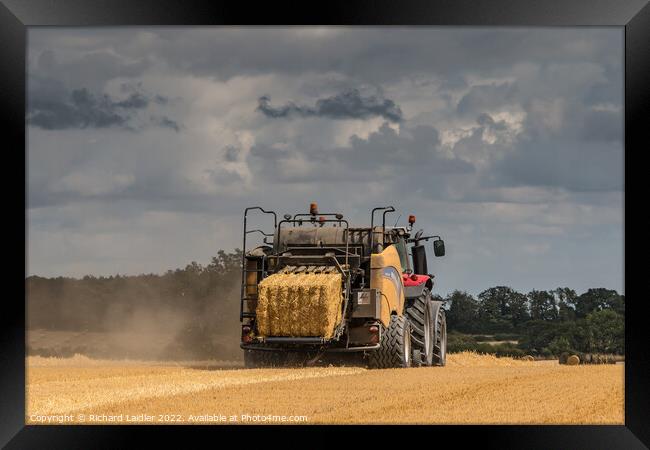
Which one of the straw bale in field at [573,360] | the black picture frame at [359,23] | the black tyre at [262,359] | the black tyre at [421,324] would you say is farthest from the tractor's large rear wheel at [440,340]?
the black picture frame at [359,23]

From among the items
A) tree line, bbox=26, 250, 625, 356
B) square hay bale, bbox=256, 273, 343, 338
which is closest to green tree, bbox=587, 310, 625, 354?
tree line, bbox=26, 250, 625, 356

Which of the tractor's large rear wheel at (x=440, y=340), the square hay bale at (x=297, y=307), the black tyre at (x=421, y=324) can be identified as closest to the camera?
the square hay bale at (x=297, y=307)

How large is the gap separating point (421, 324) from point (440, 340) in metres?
1.80

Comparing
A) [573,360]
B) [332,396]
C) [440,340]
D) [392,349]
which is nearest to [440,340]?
[440,340]

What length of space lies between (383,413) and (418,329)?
8592mm

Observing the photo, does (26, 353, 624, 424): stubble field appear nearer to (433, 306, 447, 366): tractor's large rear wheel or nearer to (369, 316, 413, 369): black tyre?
(369, 316, 413, 369): black tyre

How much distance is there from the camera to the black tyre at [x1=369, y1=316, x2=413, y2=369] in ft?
56.3

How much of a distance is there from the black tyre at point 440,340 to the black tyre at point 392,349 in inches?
131

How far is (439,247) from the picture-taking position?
19.6 metres

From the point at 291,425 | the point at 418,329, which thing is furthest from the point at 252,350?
the point at 291,425

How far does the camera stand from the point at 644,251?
8.05 m

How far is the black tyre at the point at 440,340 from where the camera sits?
2089 cm

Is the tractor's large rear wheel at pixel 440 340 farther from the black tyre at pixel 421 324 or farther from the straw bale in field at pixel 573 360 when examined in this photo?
the straw bale in field at pixel 573 360

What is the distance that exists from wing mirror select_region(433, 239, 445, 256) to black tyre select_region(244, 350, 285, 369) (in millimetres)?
3958
